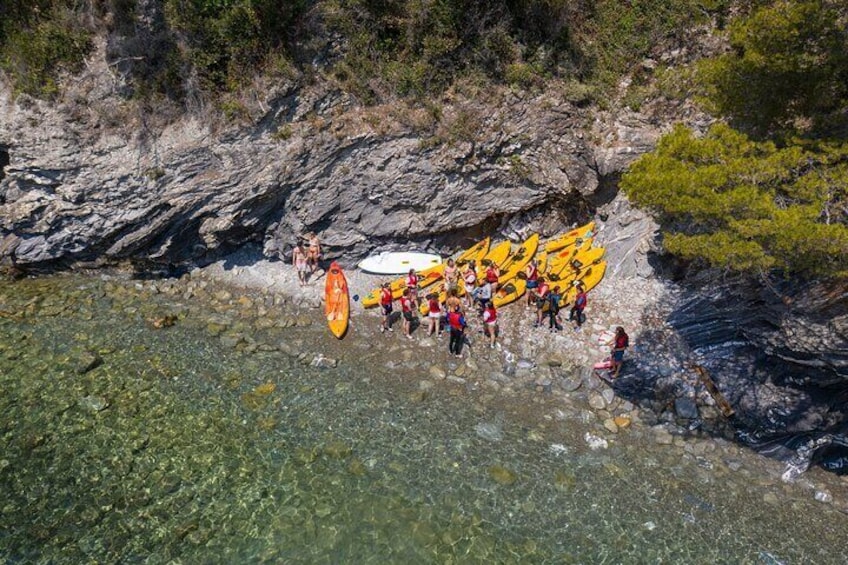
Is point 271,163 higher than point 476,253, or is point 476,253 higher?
point 271,163

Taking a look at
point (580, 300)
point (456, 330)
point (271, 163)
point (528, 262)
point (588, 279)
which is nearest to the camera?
point (456, 330)

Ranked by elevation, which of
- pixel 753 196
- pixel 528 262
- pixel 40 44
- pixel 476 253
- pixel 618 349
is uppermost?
pixel 40 44

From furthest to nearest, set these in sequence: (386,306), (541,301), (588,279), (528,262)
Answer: (528,262) < (588,279) < (386,306) < (541,301)

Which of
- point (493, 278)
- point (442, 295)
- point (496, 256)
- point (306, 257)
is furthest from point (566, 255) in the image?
point (306, 257)

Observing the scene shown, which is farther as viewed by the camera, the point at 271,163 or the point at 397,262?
the point at 397,262

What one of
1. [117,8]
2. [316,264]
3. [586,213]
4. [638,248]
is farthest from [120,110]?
[638,248]

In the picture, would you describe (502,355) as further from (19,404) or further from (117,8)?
(117,8)

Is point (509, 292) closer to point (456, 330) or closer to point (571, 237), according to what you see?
point (456, 330)
